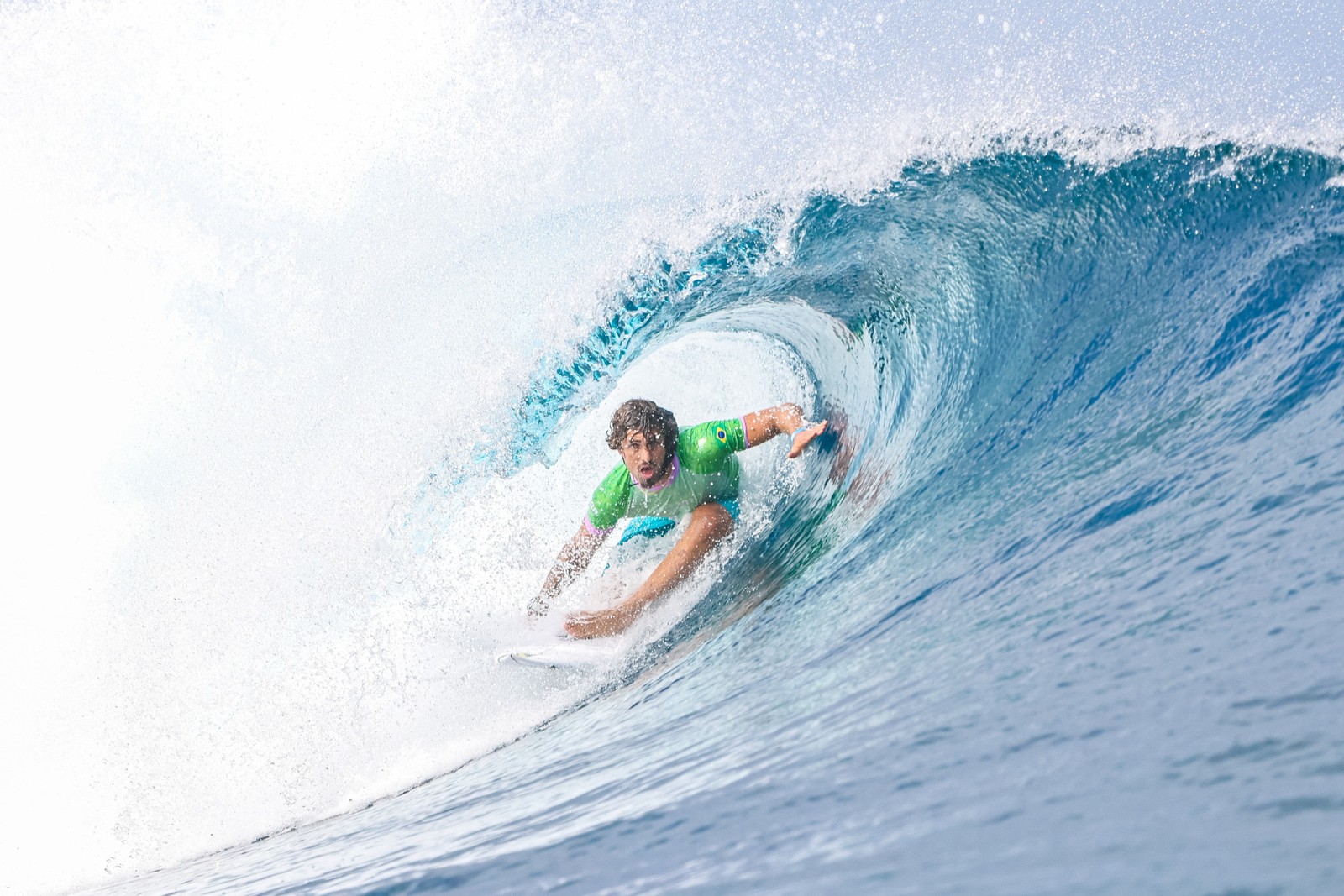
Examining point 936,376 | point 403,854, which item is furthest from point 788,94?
point 403,854

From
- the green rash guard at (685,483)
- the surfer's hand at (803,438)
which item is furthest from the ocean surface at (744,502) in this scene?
the surfer's hand at (803,438)

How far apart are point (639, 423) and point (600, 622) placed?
78 centimetres

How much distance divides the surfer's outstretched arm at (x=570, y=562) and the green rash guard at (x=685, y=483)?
0.11 feet

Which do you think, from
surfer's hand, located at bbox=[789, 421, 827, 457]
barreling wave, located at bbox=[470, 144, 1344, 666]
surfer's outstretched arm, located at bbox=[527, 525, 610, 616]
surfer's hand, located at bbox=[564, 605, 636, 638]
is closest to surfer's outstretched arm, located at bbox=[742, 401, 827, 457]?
surfer's hand, located at bbox=[789, 421, 827, 457]

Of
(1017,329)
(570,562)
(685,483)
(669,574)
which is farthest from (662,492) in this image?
(1017,329)

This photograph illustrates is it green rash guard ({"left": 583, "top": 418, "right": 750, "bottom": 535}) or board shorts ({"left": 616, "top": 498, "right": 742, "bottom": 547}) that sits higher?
green rash guard ({"left": 583, "top": 418, "right": 750, "bottom": 535})

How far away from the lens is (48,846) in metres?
3.95

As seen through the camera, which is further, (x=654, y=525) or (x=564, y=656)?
(x=654, y=525)

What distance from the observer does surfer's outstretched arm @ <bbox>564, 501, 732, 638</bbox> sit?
384 cm

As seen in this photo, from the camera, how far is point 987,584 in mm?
2838

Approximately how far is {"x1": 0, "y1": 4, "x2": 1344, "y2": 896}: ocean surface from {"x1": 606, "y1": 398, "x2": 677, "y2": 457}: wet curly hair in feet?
2.11

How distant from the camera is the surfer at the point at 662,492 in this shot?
12.9 feet

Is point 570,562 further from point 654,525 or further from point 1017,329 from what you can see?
point 1017,329

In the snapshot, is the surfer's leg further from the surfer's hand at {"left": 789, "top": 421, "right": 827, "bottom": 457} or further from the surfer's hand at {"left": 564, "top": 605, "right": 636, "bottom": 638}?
the surfer's hand at {"left": 789, "top": 421, "right": 827, "bottom": 457}
